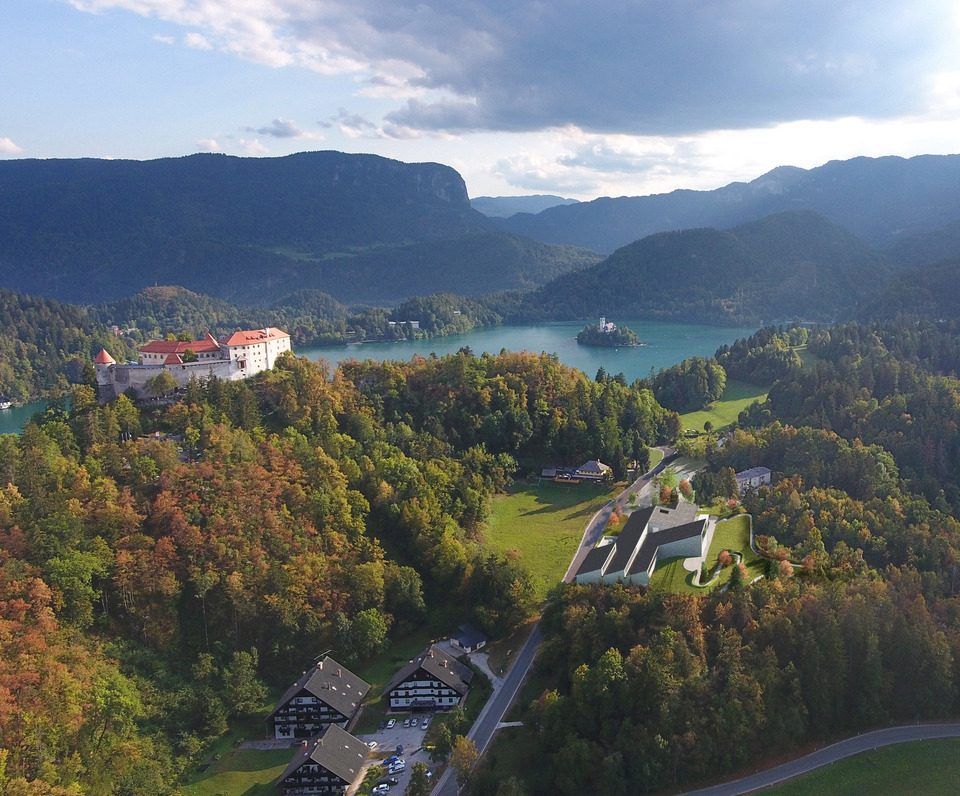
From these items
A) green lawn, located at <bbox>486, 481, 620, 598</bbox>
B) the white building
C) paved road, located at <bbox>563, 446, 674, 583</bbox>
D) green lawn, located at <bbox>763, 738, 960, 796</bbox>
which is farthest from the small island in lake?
green lawn, located at <bbox>763, 738, 960, 796</bbox>

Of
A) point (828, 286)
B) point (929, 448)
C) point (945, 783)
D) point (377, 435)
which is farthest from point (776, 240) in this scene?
point (945, 783)

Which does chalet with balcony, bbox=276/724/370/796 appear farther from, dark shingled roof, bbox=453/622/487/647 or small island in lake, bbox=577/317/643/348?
small island in lake, bbox=577/317/643/348

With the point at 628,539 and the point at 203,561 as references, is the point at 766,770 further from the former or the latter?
the point at 203,561

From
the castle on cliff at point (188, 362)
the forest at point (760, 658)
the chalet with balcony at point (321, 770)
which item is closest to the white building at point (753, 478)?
the forest at point (760, 658)

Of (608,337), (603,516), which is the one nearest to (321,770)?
(603,516)

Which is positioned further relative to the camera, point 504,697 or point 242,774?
point 504,697

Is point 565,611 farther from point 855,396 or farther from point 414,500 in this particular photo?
point 855,396
